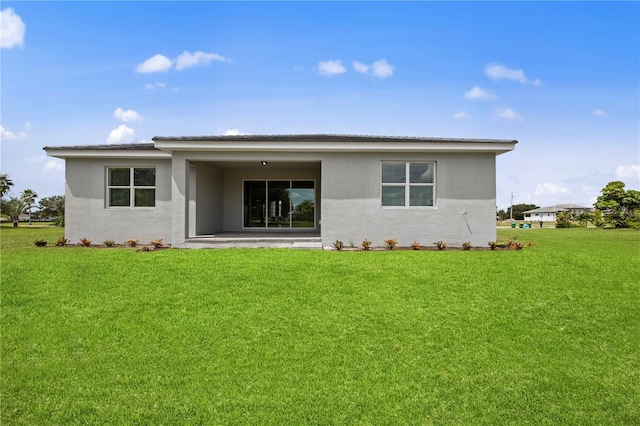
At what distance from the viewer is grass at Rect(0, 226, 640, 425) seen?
436 centimetres

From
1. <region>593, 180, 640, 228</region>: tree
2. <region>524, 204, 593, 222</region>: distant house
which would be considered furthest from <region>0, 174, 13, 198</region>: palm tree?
<region>524, 204, 593, 222</region>: distant house

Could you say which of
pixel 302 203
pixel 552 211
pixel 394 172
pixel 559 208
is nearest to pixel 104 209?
pixel 302 203

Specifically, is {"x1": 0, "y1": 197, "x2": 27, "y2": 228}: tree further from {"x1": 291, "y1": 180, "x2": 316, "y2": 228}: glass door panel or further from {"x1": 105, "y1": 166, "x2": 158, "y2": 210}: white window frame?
{"x1": 291, "y1": 180, "x2": 316, "y2": 228}: glass door panel

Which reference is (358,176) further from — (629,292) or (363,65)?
(629,292)

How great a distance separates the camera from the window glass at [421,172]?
12938mm

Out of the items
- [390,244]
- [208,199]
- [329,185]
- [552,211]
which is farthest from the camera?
[552,211]

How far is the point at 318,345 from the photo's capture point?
552cm

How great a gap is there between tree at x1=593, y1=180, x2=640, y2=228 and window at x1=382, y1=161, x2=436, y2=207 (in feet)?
91.4

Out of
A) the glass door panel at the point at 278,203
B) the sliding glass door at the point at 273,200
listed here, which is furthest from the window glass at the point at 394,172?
the glass door panel at the point at 278,203

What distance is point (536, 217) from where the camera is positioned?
7762cm

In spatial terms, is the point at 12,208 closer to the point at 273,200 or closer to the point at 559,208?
the point at 273,200

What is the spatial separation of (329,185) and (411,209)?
2881mm

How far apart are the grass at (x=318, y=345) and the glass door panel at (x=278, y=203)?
8118mm

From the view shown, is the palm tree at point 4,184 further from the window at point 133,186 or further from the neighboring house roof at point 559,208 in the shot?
the neighboring house roof at point 559,208
